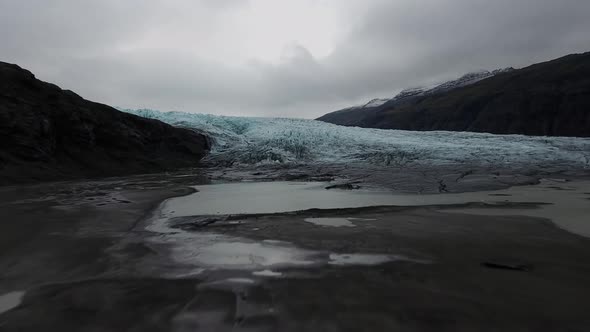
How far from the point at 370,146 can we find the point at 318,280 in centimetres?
1854

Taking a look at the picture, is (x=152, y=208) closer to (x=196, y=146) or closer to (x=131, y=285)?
(x=131, y=285)

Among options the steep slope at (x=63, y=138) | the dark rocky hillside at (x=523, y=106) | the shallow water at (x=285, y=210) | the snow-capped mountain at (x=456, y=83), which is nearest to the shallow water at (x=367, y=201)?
the shallow water at (x=285, y=210)

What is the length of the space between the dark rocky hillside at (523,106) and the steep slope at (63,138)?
2517 inches

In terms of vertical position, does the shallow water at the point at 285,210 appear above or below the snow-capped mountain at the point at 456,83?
below

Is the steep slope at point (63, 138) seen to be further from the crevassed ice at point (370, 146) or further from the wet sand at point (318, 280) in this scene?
the wet sand at point (318, 280)

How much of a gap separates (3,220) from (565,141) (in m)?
24.4

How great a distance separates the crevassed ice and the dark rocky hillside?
47.0 meters

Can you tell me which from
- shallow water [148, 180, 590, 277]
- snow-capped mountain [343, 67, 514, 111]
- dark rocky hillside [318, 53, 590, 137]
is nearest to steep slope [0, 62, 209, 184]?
shallow water [148, 180, 590, 277]

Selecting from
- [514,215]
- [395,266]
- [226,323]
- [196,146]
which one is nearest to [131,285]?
[226,323]

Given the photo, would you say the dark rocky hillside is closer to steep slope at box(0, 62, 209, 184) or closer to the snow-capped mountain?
the snow-capped mountain

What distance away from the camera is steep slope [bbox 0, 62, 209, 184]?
430 inches

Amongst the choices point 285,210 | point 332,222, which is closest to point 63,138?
point 285,210

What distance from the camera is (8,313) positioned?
185 centimetres

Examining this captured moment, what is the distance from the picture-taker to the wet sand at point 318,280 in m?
1.68
